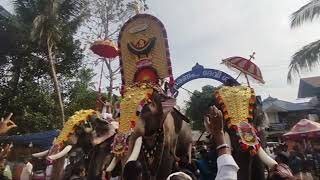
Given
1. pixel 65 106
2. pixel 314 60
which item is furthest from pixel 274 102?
pixel 314 60

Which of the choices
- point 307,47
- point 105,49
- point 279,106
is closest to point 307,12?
point 307,47

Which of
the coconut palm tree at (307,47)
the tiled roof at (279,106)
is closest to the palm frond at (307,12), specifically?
the coconut palm tree at (307,47)

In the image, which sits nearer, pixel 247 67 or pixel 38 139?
pixel 247 67

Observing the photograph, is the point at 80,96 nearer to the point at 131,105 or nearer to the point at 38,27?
the point at 38,27

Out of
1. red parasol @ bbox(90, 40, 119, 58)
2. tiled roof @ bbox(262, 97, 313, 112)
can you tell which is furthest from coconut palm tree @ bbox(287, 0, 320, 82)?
tiled roof @ bbox(262, 97, 313, 112)

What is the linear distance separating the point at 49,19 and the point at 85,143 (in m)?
11.9

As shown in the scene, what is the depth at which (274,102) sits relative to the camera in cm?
3666

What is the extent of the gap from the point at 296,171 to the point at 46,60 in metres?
14.9

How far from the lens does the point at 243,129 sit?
583cm

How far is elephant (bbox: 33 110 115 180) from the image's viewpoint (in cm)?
748

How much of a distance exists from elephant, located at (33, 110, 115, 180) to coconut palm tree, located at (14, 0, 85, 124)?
11.2 metres

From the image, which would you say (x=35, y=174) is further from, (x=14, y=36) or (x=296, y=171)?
(x=14, y=36)

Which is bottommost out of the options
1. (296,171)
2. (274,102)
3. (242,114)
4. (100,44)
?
(296,171)

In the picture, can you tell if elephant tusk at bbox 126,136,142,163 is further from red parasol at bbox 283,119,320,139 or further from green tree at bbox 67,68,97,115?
green tree at bbox 67,68,97,115
